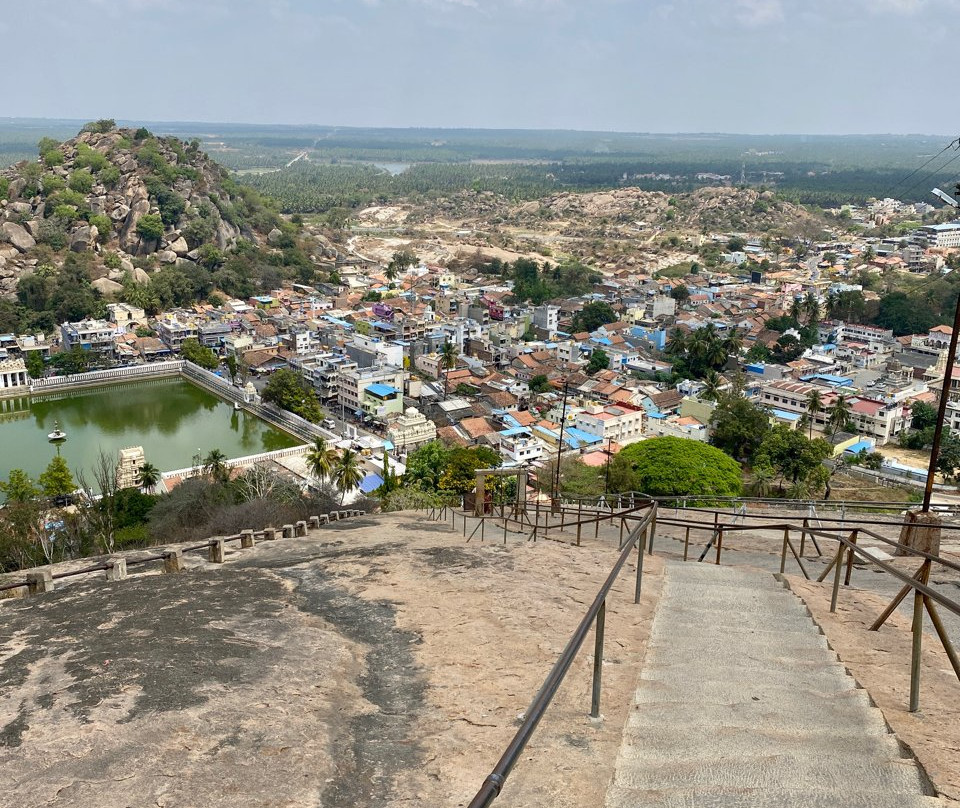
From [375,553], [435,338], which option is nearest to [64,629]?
[375,553]

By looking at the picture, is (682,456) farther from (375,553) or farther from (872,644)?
(872,644)

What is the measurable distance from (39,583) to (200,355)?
26.5 meters

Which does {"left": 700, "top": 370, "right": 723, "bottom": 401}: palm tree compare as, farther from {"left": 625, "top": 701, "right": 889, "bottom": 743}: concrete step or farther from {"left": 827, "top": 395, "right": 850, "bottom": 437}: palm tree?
{"left": 625, "top": 701, "right": 889, "bottom": 743}: concrete step

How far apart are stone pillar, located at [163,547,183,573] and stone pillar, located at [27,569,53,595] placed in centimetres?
73

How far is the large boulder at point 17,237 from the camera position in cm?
3891

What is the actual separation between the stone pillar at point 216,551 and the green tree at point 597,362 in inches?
944

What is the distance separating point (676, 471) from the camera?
16.2 meters

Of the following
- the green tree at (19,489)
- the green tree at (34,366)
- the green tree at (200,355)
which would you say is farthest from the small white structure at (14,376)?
the green tree at (19,489)

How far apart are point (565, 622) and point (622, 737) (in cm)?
165

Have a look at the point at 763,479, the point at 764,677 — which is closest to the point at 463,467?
the point at 763,479

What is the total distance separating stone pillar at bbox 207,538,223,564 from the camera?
6.10 metres

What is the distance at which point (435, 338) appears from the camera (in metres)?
31.9

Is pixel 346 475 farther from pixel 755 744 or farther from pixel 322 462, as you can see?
pixel 755 744

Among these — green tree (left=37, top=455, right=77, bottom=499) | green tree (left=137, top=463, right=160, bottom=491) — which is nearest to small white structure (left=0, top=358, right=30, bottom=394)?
green tree (left=37, top=455, right=77, bottom=499)
